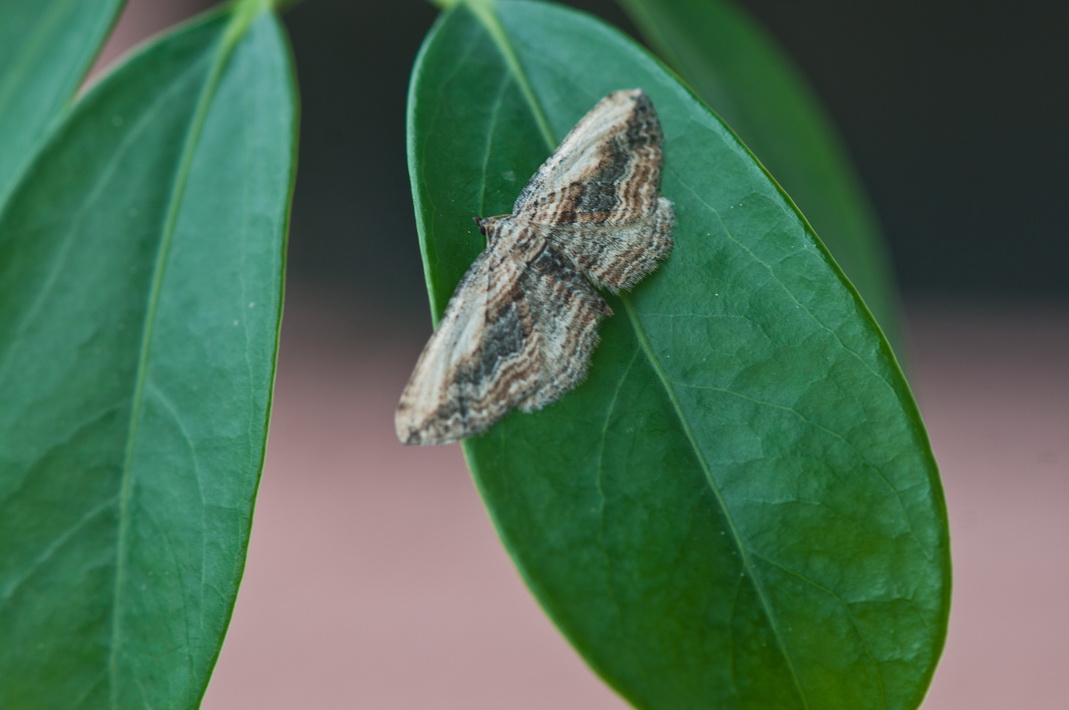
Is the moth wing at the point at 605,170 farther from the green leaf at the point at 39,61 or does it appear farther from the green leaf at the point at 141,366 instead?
the green leaf at the point at 39,61

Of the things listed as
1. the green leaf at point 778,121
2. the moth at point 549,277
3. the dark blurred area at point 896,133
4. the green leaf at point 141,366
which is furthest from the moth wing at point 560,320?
the dark blurred area at point 896,133

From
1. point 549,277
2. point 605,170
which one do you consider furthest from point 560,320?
point 605,170

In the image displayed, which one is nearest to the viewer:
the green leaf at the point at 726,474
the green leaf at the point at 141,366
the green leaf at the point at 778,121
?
the green leaf at the point at 726,474

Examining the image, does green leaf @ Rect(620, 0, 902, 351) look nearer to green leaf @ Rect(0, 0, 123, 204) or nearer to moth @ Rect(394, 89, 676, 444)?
moth @ Rect(394, 89, 676, 444)

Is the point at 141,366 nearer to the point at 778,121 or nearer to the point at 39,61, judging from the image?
the point at 39,61

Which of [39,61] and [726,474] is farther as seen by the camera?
[39,61]

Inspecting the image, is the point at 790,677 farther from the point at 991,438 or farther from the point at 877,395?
the point at 991,438

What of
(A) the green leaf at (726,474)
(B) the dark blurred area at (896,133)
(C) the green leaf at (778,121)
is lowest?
(A) the green leaf at (726,474)
